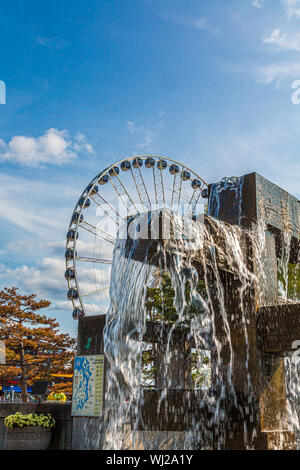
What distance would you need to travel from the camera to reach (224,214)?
580 centimetres

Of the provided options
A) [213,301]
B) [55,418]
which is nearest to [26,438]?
[55,418]

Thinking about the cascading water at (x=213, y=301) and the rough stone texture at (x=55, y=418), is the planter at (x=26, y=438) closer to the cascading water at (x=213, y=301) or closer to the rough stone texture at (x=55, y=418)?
the rough stone texture at (x=55, y=418)

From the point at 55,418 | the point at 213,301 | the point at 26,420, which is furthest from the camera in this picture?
the point at 55,418

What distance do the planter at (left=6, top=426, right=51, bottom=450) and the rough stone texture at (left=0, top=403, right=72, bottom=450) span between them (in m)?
0.34

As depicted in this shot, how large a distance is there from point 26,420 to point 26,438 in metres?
0.31

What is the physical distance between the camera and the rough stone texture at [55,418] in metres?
9.12

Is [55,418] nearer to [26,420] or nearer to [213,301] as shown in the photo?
[26,420]

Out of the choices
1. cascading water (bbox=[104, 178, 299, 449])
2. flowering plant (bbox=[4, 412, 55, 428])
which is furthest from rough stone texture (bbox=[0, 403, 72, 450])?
cascading water (bbox=[104, 178, 299, 449])

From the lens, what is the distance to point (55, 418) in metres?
9.38

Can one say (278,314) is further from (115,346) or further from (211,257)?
(115,346)

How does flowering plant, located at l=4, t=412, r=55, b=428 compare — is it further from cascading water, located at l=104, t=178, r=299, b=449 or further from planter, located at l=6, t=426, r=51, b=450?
cascading water, located at l=104, t=178, r=299, b=449

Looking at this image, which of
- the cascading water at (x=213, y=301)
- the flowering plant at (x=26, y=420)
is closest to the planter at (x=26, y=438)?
the flowering plant at (x=26, y=420)

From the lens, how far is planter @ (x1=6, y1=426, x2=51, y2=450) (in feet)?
28.6
